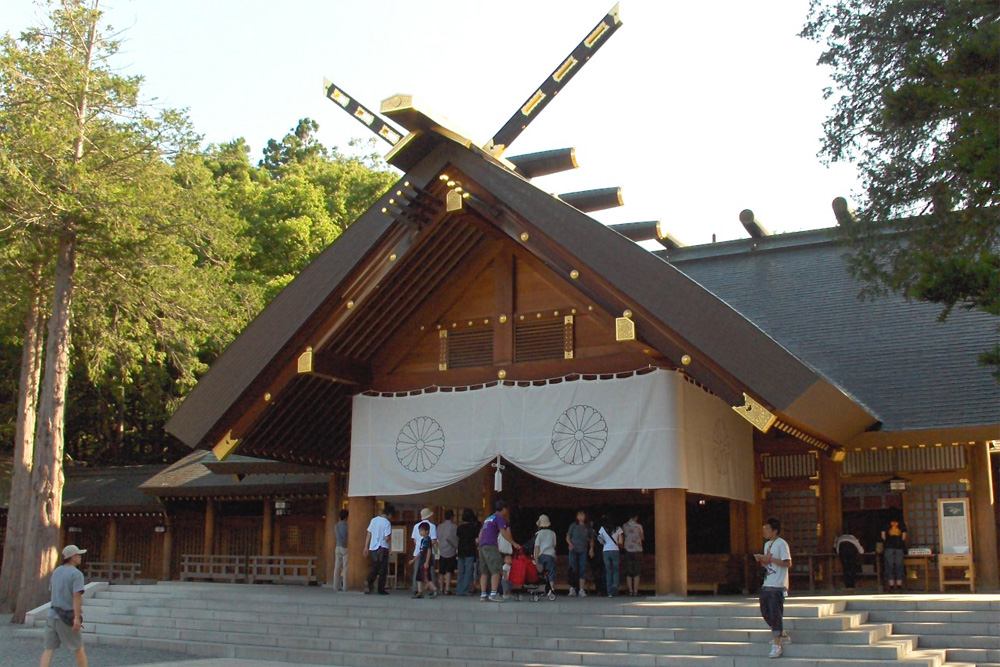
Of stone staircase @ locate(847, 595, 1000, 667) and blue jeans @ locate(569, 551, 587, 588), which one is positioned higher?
blue jeans @ locate(569, 551, 587, 588)

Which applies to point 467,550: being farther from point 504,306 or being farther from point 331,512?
point 331,512

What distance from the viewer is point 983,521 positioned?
1483 centimetres

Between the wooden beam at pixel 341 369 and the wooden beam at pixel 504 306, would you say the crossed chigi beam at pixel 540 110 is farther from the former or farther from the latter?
the wooden beam at pixel 341 369

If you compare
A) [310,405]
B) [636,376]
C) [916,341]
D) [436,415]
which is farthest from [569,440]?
[916,341]

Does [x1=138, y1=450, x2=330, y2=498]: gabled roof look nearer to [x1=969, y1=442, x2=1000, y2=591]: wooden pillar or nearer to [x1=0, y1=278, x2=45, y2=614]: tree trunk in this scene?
[x1=0, y1=278, x2=45, y2=614]: tree trunk

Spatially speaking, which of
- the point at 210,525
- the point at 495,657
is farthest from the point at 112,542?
the point at 495,657

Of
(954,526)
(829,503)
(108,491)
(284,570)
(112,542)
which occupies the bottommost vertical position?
(284,570)

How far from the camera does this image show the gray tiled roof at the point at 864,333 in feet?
47.8

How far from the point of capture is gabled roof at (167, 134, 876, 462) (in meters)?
11.9

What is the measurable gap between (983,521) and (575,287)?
6.82 m

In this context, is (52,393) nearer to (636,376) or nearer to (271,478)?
(271,478)

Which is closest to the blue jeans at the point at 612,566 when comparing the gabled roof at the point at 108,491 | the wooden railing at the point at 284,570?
the wooden railing at the point at 284,570

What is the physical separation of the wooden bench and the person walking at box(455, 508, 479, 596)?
28.9 feet

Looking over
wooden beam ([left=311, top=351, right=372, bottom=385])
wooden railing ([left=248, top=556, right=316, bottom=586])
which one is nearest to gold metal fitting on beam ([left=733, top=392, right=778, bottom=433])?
wooden beam ([left=311, top=351, right=372, bottom=385])
